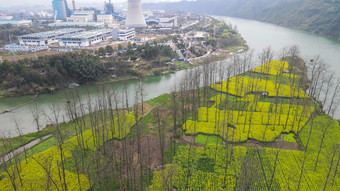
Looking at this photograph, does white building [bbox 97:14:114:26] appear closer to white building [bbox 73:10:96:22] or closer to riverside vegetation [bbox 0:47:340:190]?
white building [bbox 73:10:96:22]

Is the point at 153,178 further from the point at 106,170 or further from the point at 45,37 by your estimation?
the point at 45,37

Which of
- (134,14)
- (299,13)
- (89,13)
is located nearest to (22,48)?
(134,14)

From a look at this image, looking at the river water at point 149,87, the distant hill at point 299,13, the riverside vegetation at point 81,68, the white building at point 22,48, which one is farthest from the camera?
the distant hill at point 299,13

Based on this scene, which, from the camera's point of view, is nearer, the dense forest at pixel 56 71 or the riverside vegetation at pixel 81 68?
the dense forest at pixel 56 71

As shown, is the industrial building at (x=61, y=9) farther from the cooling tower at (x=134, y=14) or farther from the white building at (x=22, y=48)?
the white building at (x=22, y=48)

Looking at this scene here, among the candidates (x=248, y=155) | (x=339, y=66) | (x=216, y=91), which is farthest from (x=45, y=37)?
(x=339, y=66)

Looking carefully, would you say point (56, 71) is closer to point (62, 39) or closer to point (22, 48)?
point (22, 48)

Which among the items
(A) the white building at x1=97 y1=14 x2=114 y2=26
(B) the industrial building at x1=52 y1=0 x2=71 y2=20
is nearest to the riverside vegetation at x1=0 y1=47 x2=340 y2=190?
(A) the white building at x1=97 y1=14 x2=114 y2=26

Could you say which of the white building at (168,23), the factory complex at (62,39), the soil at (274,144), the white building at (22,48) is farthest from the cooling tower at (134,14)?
the soil at (274,144)
